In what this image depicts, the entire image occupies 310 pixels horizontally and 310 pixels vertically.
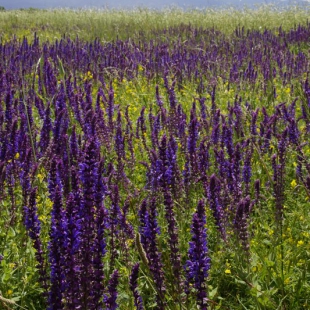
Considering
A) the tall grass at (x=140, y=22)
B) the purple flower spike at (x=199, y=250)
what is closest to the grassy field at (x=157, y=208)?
the purple flower spike at (x=199, y=250)

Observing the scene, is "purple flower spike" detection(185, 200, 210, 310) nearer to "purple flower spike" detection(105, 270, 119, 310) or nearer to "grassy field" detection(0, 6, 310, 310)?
"grassy field" detection(0, 6, 310, 310)

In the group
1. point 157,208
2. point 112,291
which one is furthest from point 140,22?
point 112,291

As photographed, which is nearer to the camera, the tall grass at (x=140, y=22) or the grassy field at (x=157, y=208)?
the grassy field at (x=157, y=208)

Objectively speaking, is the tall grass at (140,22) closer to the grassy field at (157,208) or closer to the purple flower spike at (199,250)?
the grassy field at (157,208)

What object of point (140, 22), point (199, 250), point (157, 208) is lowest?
point (157, 208)

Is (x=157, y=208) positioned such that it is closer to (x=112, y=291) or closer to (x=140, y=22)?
(x=112, y=291)

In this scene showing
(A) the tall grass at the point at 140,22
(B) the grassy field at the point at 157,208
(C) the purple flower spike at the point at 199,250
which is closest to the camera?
(C) the purple flower spike at the point at 199,250

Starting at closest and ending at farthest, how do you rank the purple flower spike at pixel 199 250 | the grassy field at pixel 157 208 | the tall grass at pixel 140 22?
the purple flower spike at pixel 199 250, the grassy field at pixel 157 208, the tall grass at pixel 140 22

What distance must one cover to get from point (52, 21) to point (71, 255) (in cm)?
1915

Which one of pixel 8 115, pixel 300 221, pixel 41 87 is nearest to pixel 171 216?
pixel 300 221

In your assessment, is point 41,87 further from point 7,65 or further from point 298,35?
point 298,35

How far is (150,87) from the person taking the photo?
733cm

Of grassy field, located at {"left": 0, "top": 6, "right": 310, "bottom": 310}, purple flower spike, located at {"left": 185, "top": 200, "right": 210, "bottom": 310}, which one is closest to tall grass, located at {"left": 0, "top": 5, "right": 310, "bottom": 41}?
grassy field, located at {"left": 0, "top": 6, "right": 310, "bottom": 310}

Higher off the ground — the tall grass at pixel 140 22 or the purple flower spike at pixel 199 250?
the tall grass at pixel 140 22
